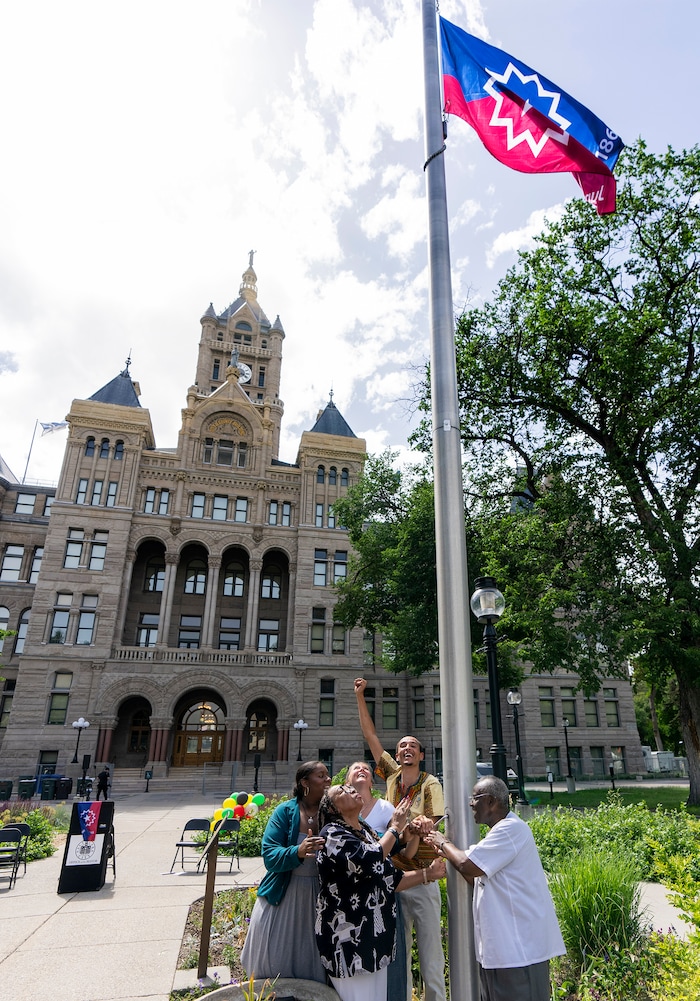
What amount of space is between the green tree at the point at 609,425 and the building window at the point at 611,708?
2834 centimetres

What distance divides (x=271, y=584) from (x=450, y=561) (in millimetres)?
39322

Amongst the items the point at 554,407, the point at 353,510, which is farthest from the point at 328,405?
the point at 554,407

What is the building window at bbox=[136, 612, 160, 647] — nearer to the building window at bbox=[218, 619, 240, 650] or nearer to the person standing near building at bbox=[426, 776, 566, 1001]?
the building window at bbox=[218, 619, 240, 650]

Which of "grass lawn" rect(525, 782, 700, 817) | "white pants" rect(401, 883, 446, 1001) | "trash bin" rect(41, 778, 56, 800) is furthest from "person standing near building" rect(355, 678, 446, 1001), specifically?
"trash bin" rect(41, 778, 56, 800)

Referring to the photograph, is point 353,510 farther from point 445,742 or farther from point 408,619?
point 445,742

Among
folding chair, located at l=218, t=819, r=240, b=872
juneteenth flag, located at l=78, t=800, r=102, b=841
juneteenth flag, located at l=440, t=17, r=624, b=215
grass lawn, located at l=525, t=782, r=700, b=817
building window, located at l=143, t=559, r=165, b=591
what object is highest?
building window, located at l=143, t=559, r=165, b=591

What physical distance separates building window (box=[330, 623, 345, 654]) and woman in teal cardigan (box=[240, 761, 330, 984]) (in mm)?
35801

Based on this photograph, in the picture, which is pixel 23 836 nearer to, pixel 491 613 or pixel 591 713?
pixel 491 613

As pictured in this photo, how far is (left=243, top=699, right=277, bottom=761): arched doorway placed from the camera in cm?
3894

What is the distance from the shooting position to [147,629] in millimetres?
39875

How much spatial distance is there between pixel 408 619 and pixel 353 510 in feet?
26.3

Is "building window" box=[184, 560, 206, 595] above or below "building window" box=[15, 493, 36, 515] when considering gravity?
below

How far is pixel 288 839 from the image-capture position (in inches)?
169

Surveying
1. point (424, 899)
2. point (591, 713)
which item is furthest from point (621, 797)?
point (591, 713)
